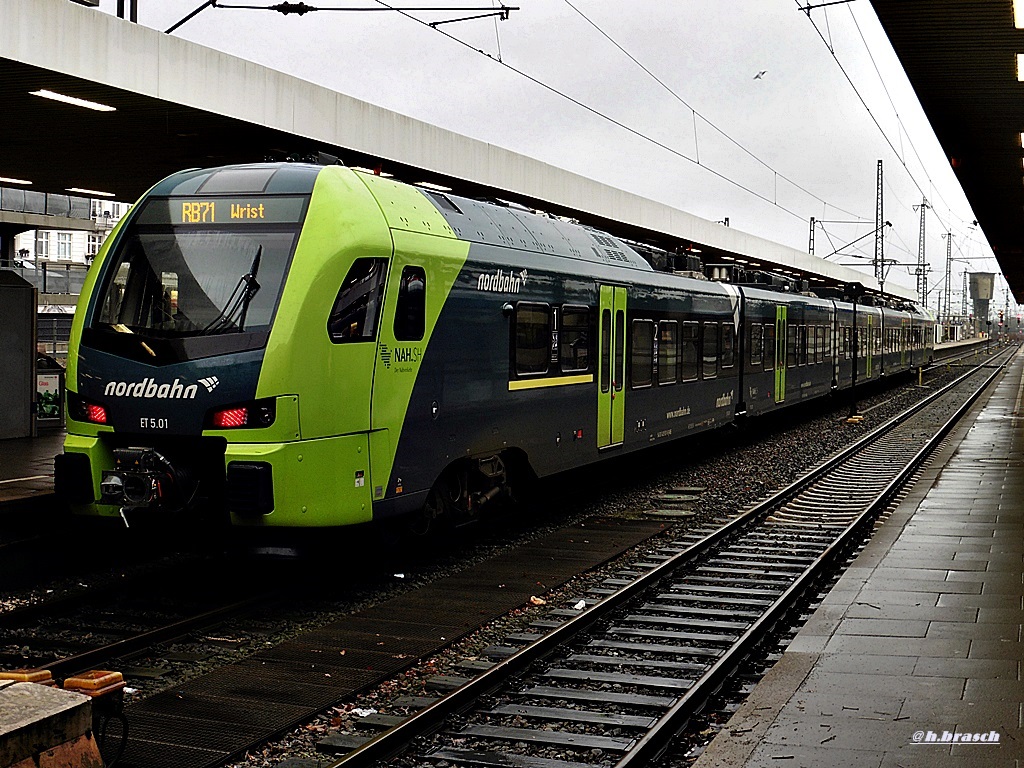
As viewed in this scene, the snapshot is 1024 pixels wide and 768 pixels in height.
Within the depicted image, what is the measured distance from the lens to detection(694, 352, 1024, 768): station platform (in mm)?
5617

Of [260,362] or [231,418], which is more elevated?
[260,362]

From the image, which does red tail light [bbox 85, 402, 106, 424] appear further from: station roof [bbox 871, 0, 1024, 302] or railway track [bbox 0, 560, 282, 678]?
station roof [bbox 871, 0, 1024, 302]

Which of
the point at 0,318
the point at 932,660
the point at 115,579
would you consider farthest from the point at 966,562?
the point at 0,318

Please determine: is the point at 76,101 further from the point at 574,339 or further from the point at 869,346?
the point at 869,346

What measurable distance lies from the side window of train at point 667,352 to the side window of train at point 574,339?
291 centimetres

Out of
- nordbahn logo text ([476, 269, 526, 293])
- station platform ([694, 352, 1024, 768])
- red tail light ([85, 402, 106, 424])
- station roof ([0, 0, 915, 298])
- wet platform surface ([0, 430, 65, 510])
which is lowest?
station platform ([694, 352, 1024, 768])

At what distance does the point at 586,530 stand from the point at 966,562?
160 inches

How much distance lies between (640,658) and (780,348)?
17569 millimetres

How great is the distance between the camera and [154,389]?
352 inches

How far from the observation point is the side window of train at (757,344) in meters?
22.2

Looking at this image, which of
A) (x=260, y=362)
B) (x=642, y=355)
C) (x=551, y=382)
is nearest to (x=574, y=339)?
(x=551, y=382)

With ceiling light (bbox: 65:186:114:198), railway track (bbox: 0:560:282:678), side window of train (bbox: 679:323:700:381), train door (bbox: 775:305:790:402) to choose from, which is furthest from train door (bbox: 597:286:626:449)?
train door (bbox: 775:305:790:402)

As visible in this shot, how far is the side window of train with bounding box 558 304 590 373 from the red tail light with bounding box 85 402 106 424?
203 inches

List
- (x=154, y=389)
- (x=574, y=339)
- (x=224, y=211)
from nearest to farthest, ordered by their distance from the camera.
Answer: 1. (x=154, y=389)
2. (x=224, y=211)
3. (x=574, y=339)
